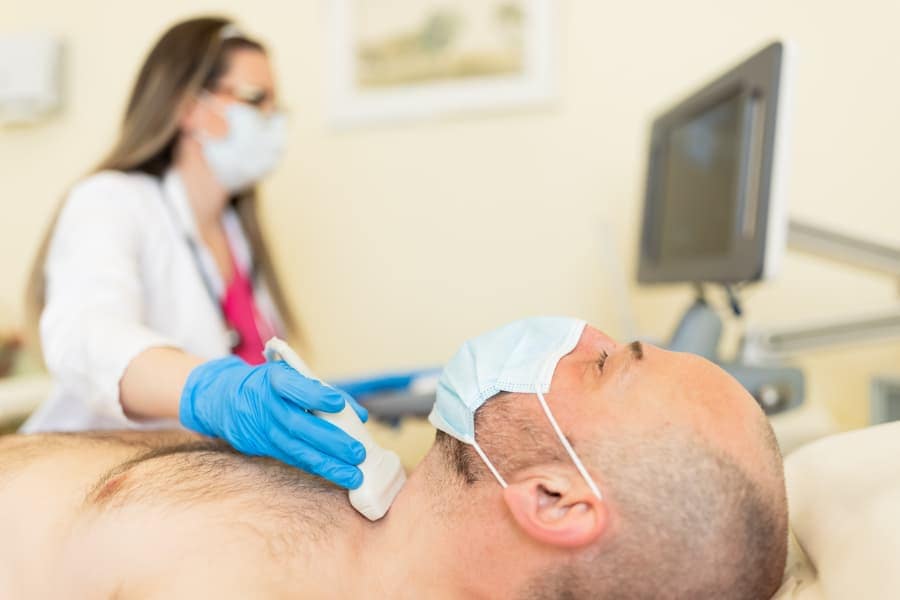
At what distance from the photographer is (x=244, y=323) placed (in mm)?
1768

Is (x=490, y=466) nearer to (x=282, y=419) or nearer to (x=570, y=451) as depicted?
(x=570, y=451)

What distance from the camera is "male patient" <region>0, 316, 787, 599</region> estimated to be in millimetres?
816

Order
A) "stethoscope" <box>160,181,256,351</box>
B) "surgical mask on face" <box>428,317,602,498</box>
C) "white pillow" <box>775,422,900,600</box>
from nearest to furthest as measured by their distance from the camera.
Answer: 1. "white pillow" <box>775,422,900,600</box>
2. "surgical mask on face" <box>428,317,602,498</box>
3. "stethoscope" <box>160,181,256,351</box>

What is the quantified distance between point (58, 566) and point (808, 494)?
90 cm

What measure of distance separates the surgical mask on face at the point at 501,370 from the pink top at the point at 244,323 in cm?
87

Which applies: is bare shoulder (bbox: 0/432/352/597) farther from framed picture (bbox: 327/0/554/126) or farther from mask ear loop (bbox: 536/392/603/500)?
framed picture (bbox: 327/0/554/126)

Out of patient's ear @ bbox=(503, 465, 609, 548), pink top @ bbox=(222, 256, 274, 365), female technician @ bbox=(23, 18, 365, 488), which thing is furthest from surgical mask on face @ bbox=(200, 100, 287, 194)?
patient's ear @ bbox=(503, 465, 609, 548)

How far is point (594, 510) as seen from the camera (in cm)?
83

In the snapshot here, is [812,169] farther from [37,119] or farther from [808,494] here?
[37,119]

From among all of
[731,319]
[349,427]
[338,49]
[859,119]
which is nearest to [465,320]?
[731,319]

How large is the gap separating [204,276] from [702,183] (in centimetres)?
110

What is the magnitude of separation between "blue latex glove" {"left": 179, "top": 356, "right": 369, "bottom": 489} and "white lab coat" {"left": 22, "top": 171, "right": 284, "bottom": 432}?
Result: 0.21 metres

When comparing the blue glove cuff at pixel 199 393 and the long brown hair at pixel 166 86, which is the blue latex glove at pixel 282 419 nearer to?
the blue glove cuff at pixel 199 393

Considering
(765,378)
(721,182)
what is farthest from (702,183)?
(765,378)
